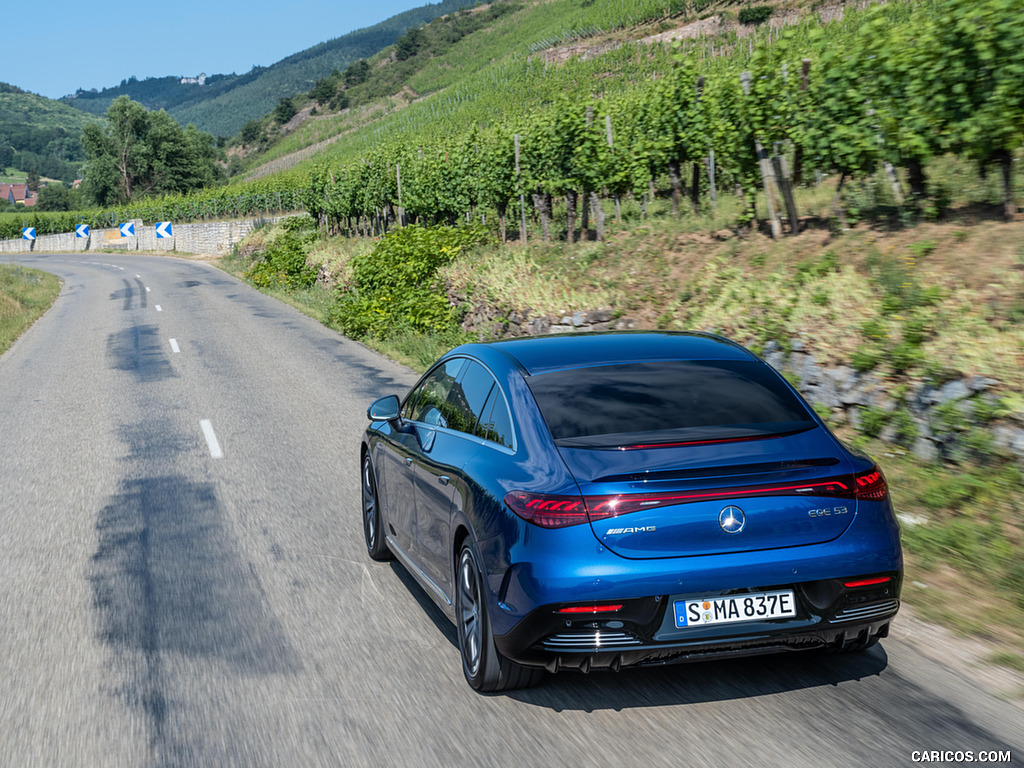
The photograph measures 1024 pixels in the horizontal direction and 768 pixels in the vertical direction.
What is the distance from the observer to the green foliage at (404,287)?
63.1ft

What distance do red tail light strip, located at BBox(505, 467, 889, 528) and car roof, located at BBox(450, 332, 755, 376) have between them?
0.96m

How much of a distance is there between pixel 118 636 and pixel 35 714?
0.94 m

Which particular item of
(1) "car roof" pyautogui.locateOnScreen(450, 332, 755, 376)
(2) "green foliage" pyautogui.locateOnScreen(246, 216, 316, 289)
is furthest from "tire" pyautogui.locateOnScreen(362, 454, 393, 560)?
(2) "green foliage" pyautogui.locateOnScreen(246, 216, 316, 289)

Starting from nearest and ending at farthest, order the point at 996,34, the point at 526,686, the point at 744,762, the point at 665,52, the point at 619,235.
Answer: the point at 744,762 → the point at 526,686 → the point at 996,34 → the point at 619,235 → the point at 665,52

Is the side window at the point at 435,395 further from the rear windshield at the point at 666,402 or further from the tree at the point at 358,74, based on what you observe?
the tree at the point at 358,74

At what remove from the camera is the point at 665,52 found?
67.2 meters

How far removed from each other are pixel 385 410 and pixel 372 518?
883 mm

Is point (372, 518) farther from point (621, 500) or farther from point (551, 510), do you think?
point (621, 500)

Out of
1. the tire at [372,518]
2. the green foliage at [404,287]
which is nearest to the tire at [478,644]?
the tire at [372,518]

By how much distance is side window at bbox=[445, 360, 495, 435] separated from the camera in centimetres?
484

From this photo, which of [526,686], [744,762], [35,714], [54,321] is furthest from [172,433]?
[54,321]

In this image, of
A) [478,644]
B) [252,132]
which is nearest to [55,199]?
[252,132]

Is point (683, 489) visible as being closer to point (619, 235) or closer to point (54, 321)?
point (619, 235)

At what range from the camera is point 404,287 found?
20.3m
